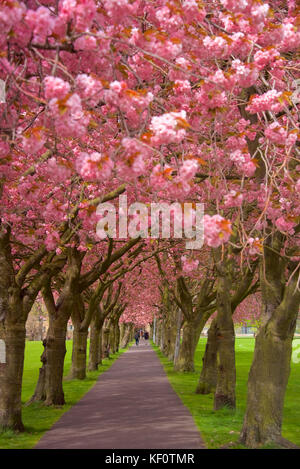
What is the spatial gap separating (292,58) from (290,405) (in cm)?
1179

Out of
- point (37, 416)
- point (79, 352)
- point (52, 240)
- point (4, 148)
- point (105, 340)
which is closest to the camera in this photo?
point (4, 148)

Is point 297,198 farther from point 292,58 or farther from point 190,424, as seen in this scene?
point 190,424

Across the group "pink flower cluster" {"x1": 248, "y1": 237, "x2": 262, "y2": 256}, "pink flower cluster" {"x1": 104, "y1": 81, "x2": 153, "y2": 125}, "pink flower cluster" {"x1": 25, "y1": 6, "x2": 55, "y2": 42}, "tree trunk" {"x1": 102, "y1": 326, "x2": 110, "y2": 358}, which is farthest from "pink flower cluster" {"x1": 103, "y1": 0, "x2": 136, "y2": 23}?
"tree trunk" {"x1": 102, "y1": 326, "x2": 110, "y2": 358}

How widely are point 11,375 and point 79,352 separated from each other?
40.8 ft

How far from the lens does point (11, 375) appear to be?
11570mm

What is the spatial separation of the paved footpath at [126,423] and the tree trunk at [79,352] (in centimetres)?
347

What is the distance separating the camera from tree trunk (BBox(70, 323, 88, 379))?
23516 millimetres

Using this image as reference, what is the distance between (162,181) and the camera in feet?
16.9

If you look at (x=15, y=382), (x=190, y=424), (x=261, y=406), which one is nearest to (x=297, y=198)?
(x=261, y=406)

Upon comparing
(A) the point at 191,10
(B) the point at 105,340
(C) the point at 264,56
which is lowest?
(B) the point at 105,340

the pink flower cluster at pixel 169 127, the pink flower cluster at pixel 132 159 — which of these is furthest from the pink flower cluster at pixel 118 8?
the pink flower cluster at pixel 132 159

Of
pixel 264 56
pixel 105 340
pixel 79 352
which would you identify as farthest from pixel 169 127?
pixel 105 340

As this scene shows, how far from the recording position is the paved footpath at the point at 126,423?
33.0ft

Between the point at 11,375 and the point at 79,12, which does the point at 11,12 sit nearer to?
the point at 79,12
